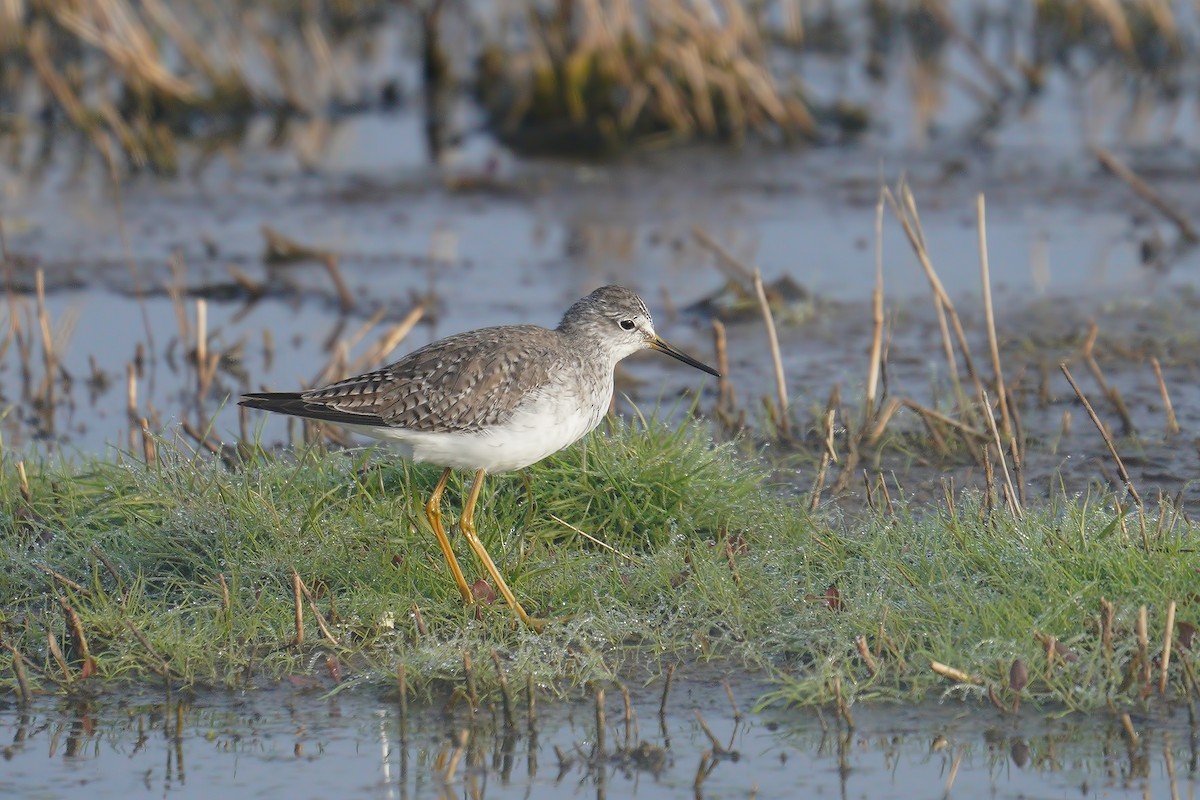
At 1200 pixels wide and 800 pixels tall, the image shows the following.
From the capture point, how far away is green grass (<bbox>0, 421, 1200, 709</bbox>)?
5.71 m

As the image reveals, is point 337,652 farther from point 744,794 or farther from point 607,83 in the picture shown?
point 607,83

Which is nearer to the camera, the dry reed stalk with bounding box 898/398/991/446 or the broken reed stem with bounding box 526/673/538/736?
the broken reed stem with bounding box 526/673/538/736

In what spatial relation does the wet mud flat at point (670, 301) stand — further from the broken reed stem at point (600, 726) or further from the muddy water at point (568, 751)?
the broken reed stem at point (600, 726)

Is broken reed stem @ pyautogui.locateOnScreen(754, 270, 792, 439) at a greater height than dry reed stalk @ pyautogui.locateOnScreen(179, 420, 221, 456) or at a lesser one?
greater

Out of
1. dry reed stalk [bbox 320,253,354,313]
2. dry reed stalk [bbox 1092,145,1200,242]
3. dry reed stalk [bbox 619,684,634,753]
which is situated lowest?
dry reed stalk [bbox 619,684,634,753]

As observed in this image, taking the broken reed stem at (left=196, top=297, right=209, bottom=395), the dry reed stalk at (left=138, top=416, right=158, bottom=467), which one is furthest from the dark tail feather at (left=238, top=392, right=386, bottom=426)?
the broken reed stem at (left=196, top=297, right=209, bottom=395)

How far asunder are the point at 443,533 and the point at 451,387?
55 cm

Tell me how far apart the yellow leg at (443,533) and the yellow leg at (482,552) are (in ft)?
0.29

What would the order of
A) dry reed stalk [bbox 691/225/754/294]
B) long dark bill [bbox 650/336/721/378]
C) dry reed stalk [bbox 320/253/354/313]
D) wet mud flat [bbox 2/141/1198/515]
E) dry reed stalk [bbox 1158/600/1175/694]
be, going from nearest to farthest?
1. dry reed stalk [bbox 1158/600/1175/694]
2. long dark bill [bbox 650/336/721/378]
3. wet mud flat [bbox 2/141/1198/515]
4. dry reed stalk [bbox 691/225/754/294]
5. dry reed stalk [bbox 320/253/354/313]

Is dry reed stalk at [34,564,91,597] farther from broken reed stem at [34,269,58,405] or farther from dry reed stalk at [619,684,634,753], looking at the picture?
broken reed stem at [34,269,58,405]

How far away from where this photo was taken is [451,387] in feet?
20.6

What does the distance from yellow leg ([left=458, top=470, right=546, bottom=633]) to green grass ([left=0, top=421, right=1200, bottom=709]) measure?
69 mm

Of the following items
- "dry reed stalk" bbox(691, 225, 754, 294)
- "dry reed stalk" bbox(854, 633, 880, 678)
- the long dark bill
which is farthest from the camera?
"dry reed stalk" bbox(691, 225, 754, 294)

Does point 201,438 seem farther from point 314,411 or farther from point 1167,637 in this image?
point 1167,637
